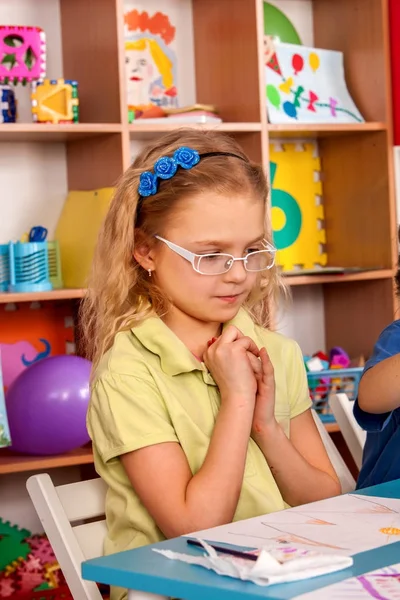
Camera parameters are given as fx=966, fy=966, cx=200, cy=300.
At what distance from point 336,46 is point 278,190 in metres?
0.50

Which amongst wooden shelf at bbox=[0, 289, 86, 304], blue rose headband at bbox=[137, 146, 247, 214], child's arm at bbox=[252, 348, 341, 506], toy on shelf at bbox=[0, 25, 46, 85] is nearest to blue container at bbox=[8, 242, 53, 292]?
wooden shelf at bbox=[0, 289, 86, 304]

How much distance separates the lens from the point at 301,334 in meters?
3.07

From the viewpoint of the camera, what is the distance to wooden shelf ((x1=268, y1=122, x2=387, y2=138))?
2705 mm

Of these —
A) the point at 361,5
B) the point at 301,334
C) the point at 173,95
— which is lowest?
the point at 301,334

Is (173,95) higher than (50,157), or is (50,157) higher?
(173,95)

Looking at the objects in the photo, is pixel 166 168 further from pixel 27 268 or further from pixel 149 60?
pixel 149 60

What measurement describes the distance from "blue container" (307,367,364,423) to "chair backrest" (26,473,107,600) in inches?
57.3

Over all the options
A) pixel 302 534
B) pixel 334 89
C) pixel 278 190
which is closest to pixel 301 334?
pixel 278 190

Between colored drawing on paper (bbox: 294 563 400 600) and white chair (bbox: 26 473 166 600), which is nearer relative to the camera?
colored drawing on paper (bbox: 294 563 400 600)

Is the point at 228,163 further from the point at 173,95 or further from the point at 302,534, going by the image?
the point at 173,95

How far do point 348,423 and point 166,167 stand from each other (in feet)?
2.09

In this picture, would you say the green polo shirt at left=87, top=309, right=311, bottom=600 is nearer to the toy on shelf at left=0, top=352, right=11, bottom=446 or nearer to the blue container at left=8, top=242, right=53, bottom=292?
the toy on shelf at left=0, top=352, right=11, bottom=446

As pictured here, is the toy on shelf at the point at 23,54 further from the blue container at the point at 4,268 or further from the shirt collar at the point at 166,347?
the shirt collar at the point at 166,347

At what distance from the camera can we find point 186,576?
32.4 inches
